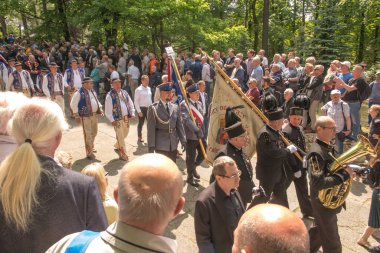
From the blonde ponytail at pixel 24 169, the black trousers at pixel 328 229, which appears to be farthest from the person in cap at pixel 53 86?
the blonde ponytail at pixel 24 169

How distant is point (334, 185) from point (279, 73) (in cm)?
770

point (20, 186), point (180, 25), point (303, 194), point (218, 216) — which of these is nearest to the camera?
point (20, 186)

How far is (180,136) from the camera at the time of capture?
6.72 meters

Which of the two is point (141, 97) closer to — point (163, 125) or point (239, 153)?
point (163, 125)

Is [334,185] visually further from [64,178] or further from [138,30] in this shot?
[138,30]

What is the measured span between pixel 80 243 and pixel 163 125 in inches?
199

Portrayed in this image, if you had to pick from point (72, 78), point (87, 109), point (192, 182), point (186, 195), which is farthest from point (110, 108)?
point (72, 78)

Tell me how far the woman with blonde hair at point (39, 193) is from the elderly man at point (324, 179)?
285cm

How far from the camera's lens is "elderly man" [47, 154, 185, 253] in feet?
4.58

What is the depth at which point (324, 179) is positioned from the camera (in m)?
4.00

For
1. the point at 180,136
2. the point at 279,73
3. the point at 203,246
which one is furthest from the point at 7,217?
the point at 279,73

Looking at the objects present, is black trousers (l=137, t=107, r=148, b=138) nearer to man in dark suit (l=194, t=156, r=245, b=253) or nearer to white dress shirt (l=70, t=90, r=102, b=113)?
white dress shirt (l=70, t=90, r=102, b=113)

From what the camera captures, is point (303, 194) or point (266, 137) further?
point (303, 194)

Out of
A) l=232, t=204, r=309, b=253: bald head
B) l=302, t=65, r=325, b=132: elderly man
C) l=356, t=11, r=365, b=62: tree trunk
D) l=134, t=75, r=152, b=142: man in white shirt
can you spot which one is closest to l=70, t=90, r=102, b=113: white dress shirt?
l=134, t=75, r=152, b=142: man in white shirt
